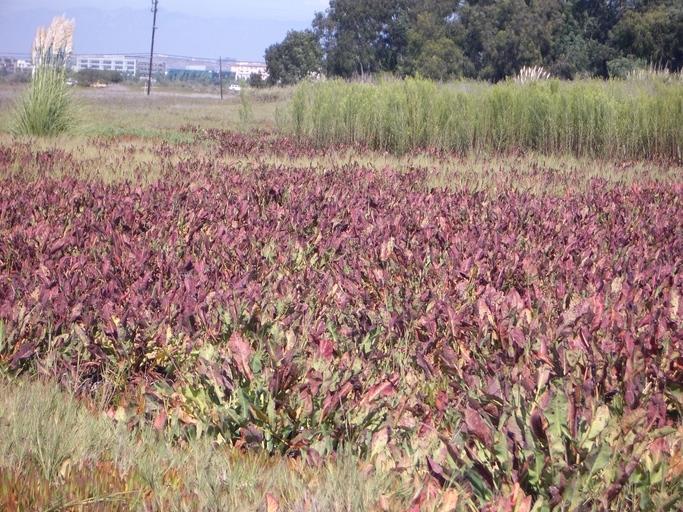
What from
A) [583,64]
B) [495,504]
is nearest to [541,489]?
[495,504]

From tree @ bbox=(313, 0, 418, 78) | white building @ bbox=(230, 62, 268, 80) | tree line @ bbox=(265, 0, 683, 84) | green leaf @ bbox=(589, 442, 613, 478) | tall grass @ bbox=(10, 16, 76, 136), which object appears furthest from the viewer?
white building @ bbox=(230, 62, 268, 80)

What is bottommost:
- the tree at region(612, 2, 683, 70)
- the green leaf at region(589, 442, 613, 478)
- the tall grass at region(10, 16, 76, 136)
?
the green leaf at region(589, 442, 613, 478)

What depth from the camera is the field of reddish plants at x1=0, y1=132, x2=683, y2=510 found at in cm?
213

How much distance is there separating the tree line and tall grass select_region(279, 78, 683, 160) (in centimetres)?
2460

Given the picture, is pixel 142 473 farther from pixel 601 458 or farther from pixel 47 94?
pixel 47 94

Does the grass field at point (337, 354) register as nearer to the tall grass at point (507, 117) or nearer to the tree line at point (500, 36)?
the tall grass at point (507, 117)

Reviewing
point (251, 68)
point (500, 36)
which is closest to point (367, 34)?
point (500, 36)

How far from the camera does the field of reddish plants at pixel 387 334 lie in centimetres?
213

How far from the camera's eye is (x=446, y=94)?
14.1 meters

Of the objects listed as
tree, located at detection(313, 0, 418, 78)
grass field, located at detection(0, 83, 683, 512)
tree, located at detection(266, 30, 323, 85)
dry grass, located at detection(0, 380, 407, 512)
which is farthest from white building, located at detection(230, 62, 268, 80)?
dry grass, located at detection(0, 380, 407, 512)

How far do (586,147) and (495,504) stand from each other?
37.7 feet

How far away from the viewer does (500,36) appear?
168 ft

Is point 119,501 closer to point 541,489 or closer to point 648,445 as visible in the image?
point 541,489

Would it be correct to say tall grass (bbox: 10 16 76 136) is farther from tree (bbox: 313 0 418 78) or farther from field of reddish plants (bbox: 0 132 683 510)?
tree (bbox: 313 0 418 78)
